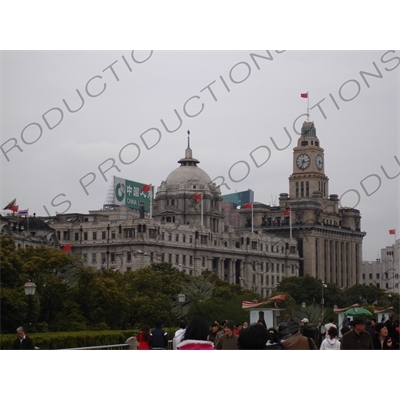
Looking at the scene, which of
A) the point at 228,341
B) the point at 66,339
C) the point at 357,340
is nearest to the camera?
the point at 357,340

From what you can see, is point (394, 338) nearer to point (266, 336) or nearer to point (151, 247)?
point (266, 336)

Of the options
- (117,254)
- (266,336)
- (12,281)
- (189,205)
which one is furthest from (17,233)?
(266,336)

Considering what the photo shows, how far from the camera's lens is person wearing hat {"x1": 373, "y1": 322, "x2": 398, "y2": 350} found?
2712 centimetres

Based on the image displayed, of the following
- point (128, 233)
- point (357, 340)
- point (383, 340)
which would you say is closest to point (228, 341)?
point (357, 340)

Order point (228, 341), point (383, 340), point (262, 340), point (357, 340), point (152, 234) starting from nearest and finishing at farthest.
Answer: point (262, 340) < point (357, 340) < point (228, 341) < point (383, 340) < point (152, 234)

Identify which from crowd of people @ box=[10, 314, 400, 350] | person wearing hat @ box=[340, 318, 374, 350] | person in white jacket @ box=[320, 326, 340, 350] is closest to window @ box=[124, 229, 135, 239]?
crowd of people @ box=[10, 314, 400, 350]

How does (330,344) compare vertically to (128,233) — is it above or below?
below

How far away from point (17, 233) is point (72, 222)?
3415 centimetres

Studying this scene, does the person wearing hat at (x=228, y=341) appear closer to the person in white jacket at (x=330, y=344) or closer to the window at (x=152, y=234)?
the person in white jacket at (x=330, y=344)

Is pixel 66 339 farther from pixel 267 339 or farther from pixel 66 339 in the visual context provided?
pixel 267 339

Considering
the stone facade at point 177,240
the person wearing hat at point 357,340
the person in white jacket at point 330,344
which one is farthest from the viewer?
A: the stone facade at point 177,240

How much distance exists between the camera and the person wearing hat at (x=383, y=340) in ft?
89.0

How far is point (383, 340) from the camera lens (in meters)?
27.9

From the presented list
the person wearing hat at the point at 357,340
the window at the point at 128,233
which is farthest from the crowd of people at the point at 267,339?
the window at the point at 128,233
